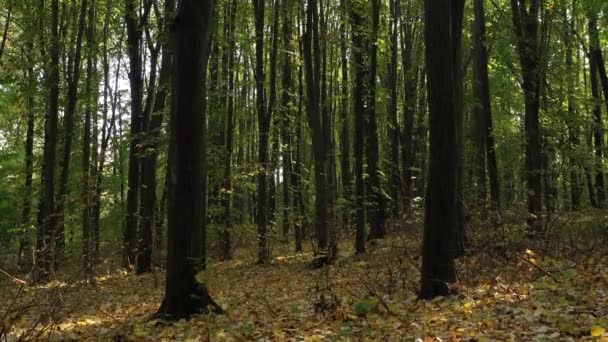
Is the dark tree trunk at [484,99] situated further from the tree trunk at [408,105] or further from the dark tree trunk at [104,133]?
the dark tree trunk at [104,133]

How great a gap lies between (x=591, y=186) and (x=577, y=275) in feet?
45.8

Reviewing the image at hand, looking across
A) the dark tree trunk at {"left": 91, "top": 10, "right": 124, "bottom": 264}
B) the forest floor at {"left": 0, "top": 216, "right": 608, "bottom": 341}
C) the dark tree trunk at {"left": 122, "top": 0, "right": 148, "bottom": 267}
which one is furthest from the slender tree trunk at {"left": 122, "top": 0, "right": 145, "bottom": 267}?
Answer: the forest floor at {"left": 0, "top": 216, "right": 608, "bottom": 341}

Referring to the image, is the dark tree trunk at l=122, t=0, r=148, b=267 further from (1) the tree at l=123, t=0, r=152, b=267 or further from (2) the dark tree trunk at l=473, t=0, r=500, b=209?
(2) the dark tree trunk at l=473, t=0, r=500, b=209

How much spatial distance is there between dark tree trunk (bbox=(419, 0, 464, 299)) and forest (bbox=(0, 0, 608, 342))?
3 centimetres

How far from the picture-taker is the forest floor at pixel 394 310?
512 cm

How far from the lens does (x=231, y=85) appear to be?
61.1 ft

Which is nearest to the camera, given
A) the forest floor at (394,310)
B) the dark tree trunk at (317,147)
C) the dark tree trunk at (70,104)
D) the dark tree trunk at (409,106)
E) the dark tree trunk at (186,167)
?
the forest floor at (394,310)

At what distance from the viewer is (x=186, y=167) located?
7035mm

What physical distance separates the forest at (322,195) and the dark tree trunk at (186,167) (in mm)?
21

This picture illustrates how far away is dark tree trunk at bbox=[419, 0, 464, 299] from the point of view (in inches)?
270

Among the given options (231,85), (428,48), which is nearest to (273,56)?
(231,85)

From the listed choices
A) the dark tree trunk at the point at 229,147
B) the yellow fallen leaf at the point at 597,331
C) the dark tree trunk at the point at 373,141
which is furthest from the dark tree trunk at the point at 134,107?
the yellow fallen leaf at the point at 597,331

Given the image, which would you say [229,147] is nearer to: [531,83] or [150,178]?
[150,178]

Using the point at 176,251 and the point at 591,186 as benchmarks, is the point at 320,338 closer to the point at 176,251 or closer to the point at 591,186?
the point at 176,251
